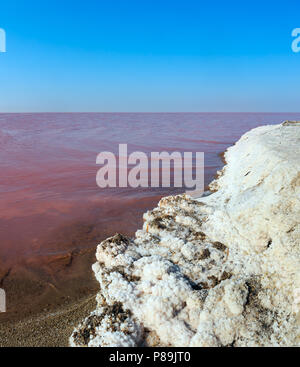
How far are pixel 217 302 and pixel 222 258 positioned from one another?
0.61 m

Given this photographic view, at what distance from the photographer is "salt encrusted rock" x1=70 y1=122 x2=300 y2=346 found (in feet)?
7.45

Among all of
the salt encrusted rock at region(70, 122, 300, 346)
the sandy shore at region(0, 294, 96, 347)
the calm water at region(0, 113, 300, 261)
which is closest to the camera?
the salt encrusted rock at region(70, 122, 300, 346)

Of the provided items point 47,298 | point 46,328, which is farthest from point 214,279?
point 47,298

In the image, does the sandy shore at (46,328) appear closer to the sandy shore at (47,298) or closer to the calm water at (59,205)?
the sandy shore at (47,298)

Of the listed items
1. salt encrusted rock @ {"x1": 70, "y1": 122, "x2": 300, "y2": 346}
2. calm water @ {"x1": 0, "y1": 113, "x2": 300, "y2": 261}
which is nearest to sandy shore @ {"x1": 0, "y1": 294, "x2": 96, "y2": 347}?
salt encrusted rock @ {"x1": 70, "y1": 122, "x2": 300, "y2": 346}

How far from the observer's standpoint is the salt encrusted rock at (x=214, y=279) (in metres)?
2.27

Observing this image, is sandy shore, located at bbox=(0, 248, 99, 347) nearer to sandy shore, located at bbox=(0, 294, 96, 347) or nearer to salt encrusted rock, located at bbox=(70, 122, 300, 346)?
sandy shore, located at bbox=(0, 294, 96, 347)

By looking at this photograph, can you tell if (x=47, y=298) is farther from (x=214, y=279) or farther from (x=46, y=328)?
(x=214, y=279)

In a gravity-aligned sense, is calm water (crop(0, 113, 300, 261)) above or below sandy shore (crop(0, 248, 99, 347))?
above

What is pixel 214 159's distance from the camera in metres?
11.5

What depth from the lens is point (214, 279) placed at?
2.75 meters

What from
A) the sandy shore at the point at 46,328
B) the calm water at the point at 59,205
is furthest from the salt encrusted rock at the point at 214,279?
the calm water at the point at 59,205
